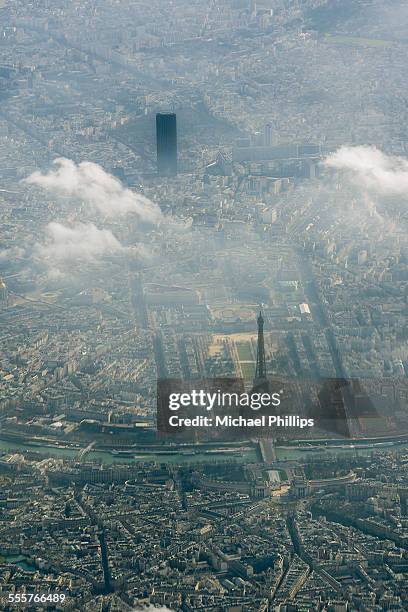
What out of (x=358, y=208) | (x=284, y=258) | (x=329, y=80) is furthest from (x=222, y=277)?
(x=329, y=80)

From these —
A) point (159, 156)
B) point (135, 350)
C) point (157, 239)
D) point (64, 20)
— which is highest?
point (64, 20)

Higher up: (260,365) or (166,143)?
(166,143)

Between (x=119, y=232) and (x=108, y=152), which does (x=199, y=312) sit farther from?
(x=108, y=152)

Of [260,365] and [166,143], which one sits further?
[166,143]

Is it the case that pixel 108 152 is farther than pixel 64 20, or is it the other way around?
pixel 64 20

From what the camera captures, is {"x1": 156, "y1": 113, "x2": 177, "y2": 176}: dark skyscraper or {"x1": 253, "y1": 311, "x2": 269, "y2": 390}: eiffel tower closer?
{"x1": 253, "y1": 311, "x2": 269, "y2": 390}: eiffel tower

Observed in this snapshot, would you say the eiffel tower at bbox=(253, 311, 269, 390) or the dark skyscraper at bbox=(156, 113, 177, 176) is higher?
the dark skyscraper at bbox=(156, 113, 177, 176)

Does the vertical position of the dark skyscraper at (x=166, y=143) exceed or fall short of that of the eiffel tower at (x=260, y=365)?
it exceeds it

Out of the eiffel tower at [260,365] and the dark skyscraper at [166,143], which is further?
the dark skyscraper at [166,143]
